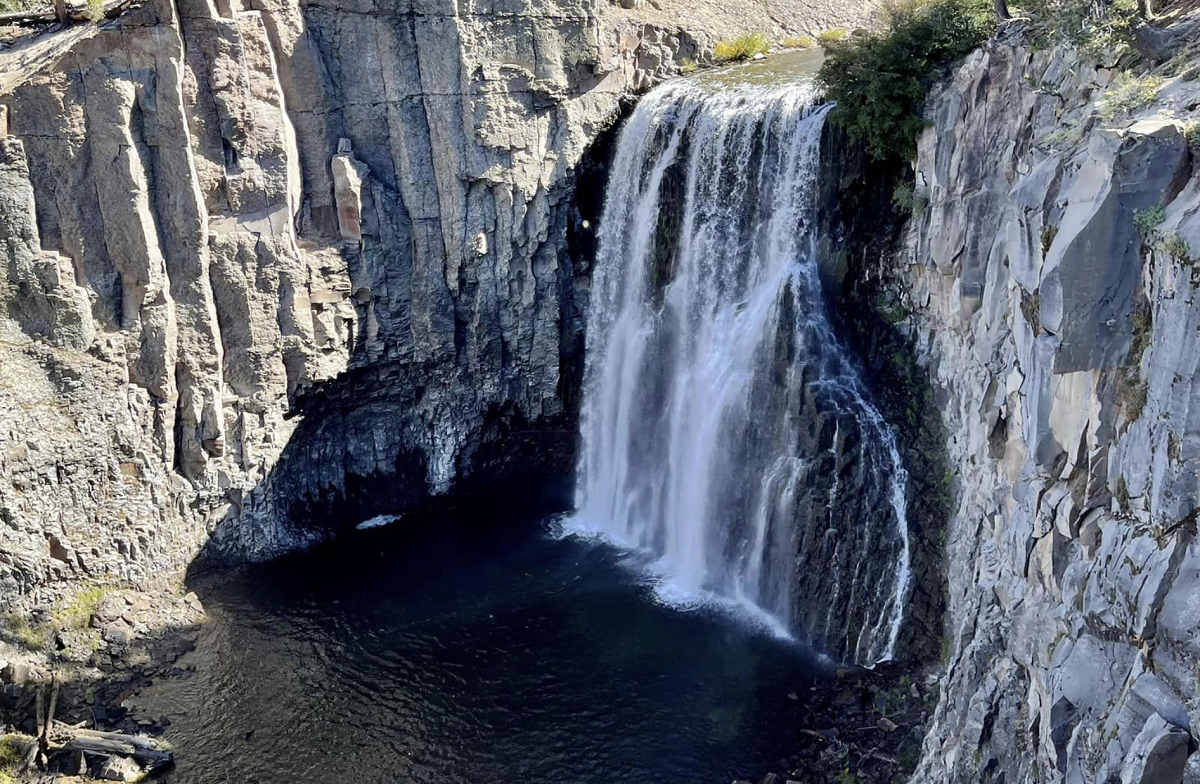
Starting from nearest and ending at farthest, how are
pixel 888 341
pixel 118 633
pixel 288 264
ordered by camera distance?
1. pixel 888 341
2. pixel 118 633
3. pixel 288 264

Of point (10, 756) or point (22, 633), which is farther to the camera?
point (22, 633)

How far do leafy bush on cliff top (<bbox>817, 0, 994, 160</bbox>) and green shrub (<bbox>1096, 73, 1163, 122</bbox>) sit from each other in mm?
8612

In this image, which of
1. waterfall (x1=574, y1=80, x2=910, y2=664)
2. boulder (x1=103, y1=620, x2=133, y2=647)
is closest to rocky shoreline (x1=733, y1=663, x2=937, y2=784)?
waterfall (x1=574, y1=80, x2=910, y2=664)

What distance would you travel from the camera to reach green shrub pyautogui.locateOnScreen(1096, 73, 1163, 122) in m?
11.4

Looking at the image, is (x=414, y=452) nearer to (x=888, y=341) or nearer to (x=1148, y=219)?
(x=888, y=341)

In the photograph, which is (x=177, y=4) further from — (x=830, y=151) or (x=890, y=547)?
(x=890, y=547)

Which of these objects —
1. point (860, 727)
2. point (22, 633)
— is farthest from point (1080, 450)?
point (22, 633)

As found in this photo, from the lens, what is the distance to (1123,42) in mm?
13305

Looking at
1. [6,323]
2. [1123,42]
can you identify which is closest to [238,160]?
[6,323]

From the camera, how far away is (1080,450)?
11.2 meters

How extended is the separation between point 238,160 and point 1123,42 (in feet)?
67.8

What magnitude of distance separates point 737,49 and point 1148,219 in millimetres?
24303

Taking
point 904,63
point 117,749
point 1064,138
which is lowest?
point 117,749

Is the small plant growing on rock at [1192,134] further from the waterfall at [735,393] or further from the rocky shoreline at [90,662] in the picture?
the rocky shoreline at [90,662]
